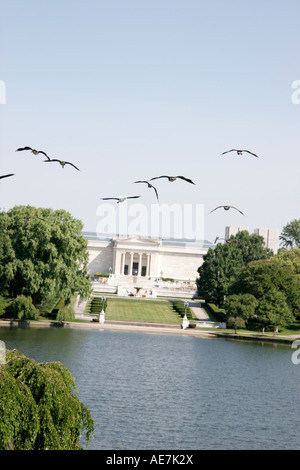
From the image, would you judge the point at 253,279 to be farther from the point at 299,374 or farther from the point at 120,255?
the point at 120,255

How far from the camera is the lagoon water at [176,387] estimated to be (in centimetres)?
2712

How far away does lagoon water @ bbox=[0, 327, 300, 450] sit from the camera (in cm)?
2712

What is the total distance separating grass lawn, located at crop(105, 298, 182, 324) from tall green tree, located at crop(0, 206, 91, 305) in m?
9.37

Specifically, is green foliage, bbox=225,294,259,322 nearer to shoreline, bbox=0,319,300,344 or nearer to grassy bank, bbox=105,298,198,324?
shoreline, bbox=0,319,300,344

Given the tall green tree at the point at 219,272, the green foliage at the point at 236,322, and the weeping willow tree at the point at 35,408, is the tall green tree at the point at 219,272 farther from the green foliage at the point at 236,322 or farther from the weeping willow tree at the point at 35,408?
the weeping willow tree at the point at 35,408

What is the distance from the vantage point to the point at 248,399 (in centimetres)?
3506

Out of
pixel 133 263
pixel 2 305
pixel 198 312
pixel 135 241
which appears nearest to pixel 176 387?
pixel 2 305

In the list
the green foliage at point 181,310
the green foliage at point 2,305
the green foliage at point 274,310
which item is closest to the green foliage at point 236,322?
the green foliage at point 274,310

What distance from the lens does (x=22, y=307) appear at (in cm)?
5725

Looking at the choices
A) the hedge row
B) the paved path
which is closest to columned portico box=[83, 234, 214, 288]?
the paved path

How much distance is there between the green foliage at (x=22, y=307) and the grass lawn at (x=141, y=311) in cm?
1095

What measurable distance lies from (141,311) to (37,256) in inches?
734

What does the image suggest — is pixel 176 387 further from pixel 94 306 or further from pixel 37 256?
pixel 94 306
